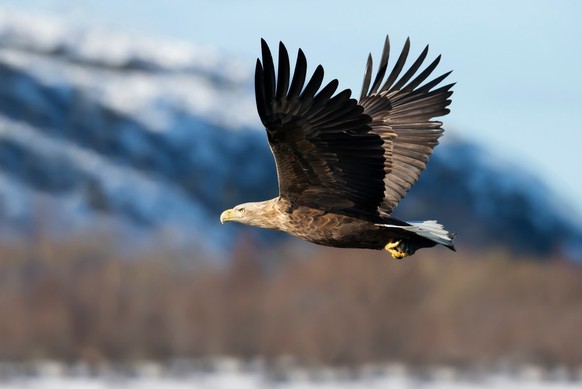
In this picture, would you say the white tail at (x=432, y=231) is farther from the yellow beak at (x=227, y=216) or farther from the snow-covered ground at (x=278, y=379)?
the snow-covered ground at (x=278, y=379)

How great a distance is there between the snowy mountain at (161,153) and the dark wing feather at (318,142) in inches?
1833

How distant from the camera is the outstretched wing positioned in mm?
12141

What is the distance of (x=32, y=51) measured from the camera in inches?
3846

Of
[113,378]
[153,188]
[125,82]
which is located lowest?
[113,378]

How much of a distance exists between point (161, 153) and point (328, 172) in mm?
79769

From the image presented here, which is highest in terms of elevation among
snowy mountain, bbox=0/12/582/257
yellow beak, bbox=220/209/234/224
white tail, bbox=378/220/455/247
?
snowy mountain, bbox=0/12/582/257

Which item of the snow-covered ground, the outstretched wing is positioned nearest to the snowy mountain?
the snow-covered ground

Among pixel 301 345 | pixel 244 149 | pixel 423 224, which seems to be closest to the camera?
pixel 423 224

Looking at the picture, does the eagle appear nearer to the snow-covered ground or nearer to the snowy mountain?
the snow-covered ground

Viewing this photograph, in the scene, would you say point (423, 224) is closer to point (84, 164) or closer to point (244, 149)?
point (84, 164)

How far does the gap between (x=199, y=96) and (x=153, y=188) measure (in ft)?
78.2

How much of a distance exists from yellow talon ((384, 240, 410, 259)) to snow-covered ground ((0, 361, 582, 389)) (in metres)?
23.4

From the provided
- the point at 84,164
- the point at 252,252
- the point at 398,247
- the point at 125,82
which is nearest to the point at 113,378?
the point at 252,252

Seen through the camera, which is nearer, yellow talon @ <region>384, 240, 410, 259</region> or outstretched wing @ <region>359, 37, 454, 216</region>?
yellow talon @ <region>384, 240, 410, 259</region>
